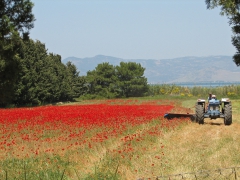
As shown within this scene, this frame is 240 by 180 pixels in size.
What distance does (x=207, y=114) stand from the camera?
16484mm

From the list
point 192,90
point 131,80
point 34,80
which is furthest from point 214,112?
point 131,80

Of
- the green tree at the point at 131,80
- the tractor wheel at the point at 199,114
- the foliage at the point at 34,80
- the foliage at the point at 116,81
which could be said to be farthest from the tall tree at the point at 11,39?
the green tree at the point at 131,80

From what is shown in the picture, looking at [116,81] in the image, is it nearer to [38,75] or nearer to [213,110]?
[38,75]

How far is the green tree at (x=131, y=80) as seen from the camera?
7012cm

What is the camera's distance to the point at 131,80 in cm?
7019

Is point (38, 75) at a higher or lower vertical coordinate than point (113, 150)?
higher

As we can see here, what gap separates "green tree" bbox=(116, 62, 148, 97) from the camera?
7012 centimetres

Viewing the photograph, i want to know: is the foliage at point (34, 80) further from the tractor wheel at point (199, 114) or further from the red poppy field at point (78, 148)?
the tractor wheel at point (199, 114)

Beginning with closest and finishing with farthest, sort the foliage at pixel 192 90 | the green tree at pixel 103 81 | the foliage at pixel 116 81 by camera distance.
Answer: the foliage at pixel 192 90, the green tree at pixel 103 81, the foliage at pixel 116 81

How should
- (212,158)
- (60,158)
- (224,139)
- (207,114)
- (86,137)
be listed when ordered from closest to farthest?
(212,158)
(60,158)
(224,139)
(86,137)
(207,114)

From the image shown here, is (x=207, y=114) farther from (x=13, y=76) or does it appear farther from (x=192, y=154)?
(x=13, y=76)

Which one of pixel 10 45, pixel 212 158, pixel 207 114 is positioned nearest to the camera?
pixel 212 158

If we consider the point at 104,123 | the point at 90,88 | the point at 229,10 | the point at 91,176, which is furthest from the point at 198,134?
the point at 90,88

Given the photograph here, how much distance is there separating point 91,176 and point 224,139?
20.0ft
